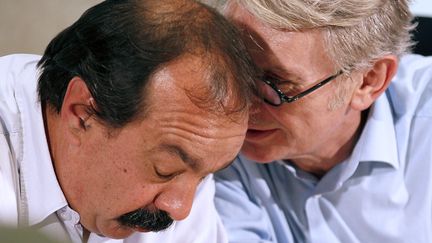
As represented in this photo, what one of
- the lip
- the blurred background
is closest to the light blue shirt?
the lip

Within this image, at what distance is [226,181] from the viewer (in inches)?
60.2

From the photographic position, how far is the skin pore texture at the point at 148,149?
37.6 inches

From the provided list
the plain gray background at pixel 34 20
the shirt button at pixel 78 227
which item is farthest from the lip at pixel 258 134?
the plain gray background at pixel 34 20

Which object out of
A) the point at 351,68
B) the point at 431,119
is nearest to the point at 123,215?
the point at 351,68

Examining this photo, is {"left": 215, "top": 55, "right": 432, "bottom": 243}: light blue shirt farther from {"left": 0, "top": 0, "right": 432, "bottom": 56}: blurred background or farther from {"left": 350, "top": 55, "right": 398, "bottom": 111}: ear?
{"left": 0, "top": 0, "right": 432, "bottom": 56}: blurred background

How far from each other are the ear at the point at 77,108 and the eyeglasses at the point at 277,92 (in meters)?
0.37

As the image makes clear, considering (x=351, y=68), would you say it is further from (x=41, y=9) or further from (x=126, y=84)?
(x=41, y=9)

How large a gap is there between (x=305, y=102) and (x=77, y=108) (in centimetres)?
50

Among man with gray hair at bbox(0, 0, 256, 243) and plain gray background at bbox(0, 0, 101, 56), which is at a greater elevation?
man with gray hair at bbox(0, 0, 256, 243)

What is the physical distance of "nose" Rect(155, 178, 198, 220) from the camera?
1.03 meters

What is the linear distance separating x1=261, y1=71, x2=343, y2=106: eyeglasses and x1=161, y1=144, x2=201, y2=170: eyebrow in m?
0.28

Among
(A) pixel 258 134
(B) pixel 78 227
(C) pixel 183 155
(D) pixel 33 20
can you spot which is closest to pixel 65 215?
(B) pixel 78 227

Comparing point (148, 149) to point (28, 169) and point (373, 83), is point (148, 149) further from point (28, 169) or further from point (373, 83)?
point (373, 83)

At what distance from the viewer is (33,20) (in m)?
2.53
